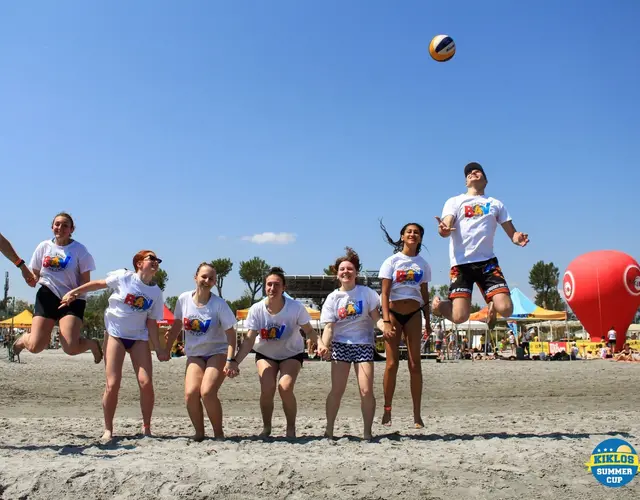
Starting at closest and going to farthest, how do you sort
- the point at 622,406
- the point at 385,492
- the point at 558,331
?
the point at 385,492 → the point at 622,406 → the point at 558,331

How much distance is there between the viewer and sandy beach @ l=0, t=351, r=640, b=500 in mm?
4348

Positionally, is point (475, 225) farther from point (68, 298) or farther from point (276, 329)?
point (68, 298)

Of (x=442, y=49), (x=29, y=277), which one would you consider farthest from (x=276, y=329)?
(x=442, y=49)

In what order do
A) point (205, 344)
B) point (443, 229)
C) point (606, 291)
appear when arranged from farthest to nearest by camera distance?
point (606, 291) < point (443, 229) < point (205, 344)

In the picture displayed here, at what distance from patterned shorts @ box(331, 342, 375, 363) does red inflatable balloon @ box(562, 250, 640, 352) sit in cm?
2458

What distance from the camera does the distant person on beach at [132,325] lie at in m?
6.22

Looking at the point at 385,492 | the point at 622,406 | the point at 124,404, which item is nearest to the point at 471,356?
the point at 622,406

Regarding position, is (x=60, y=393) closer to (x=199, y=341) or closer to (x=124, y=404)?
(x=124, y=404)

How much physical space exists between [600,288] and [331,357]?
25141 mm

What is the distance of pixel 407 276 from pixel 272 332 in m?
1.61

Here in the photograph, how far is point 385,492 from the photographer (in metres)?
4.30

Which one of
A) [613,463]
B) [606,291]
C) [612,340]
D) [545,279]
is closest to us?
[613,463]

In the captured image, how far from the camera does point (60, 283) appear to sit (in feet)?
22.1

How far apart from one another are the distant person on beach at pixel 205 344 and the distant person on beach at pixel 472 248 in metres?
2.24
